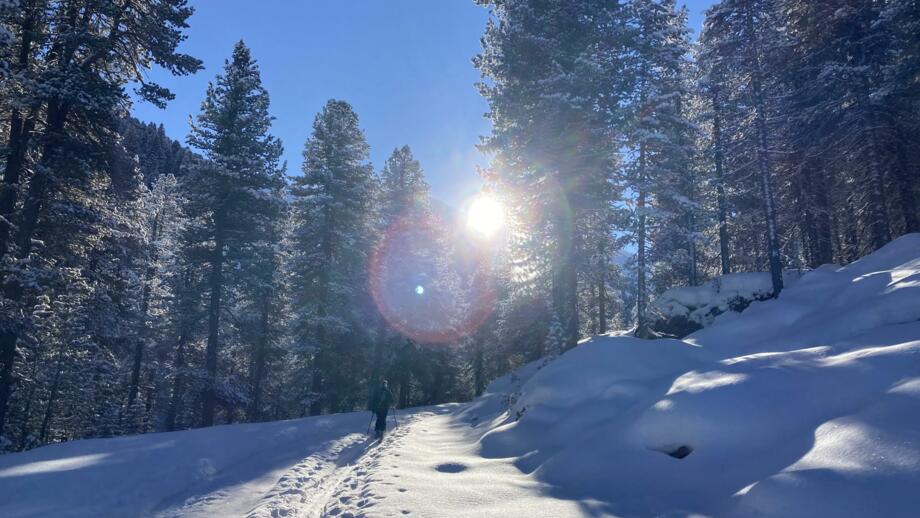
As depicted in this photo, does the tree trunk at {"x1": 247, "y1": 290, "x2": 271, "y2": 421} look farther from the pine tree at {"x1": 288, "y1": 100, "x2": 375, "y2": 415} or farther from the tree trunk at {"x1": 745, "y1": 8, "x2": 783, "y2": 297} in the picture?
the tree trunk at {"x1": 745, "y1": 8, "x2": 783, "y2": 297}

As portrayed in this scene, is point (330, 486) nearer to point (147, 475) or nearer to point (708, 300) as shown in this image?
point (147, 475)

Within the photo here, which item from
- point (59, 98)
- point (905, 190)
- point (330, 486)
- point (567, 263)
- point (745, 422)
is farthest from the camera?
point (905, 190)

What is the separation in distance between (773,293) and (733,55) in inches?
401

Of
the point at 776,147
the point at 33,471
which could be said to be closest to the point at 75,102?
the point at 33,471

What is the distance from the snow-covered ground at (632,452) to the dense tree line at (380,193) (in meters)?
6.22

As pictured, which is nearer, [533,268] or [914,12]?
[914,12]

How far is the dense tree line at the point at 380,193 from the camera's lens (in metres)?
13.7

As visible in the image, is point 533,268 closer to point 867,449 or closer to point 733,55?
point 733,55

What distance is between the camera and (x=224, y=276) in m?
22.2

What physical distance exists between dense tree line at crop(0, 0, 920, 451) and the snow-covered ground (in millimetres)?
6222

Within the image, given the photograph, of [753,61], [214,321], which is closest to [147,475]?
[214,321]

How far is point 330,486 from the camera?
379 inches

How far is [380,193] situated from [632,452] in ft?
90.3

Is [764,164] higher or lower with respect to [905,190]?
higher
